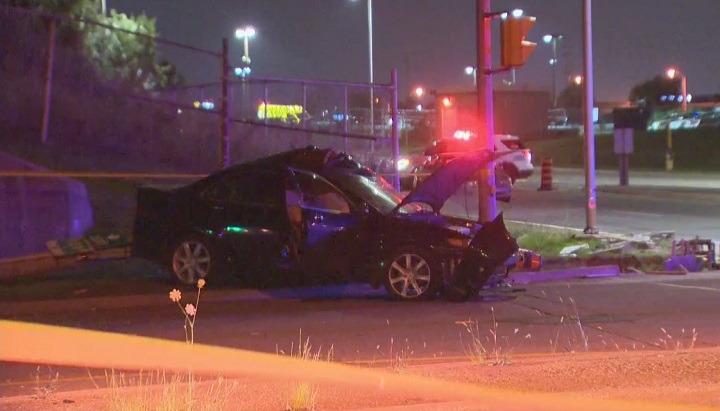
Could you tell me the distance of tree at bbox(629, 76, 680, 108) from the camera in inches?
4087

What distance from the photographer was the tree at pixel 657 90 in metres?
104

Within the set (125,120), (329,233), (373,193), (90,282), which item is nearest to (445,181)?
(373,193)

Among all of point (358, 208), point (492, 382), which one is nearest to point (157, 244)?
point (358, 208)

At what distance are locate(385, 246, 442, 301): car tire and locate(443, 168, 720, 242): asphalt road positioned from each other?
4390mm

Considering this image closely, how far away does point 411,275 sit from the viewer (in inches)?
451

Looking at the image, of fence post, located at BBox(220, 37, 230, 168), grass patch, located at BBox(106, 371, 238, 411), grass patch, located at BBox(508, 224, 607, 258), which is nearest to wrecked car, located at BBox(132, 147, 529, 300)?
fence post, located at BBox(220, 37, 230, 168)

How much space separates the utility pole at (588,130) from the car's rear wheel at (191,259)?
8269 millimetres

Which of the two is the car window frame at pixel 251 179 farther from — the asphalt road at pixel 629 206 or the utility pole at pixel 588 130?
the utility pole at pixel 588 130

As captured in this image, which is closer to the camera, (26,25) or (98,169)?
(98,169)

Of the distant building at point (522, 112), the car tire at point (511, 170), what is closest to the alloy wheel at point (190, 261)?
the car tire at point (511, 170)

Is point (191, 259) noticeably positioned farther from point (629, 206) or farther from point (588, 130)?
point (629, 206)

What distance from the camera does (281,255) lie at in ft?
39.3

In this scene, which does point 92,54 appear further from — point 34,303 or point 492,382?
point 492,382

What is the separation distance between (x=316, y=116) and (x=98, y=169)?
5570 mm
